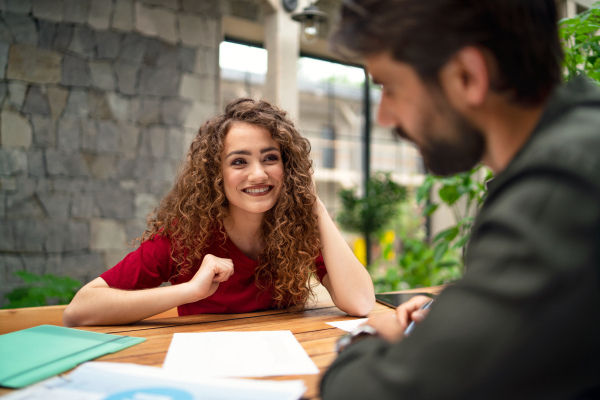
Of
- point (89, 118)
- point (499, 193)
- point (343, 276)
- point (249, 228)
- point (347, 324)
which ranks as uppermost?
point (89, 118)

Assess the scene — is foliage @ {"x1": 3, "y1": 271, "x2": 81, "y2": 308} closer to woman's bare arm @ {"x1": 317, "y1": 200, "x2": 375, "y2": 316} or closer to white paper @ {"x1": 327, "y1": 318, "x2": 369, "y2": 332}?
woman's bare arm @ {"x1": 317, "y1": 200, "x2": 375, "y2": 316}

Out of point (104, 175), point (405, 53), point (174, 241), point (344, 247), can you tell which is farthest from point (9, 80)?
point (405, 53)

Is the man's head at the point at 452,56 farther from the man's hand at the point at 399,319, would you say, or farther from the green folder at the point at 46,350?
the green folder at the point at 46,350

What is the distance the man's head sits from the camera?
584mm

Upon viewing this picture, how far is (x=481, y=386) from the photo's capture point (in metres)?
0.44

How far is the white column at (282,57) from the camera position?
12.0ft

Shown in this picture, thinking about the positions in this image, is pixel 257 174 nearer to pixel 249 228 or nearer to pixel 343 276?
pixel 249 228

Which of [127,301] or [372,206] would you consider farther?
[372,206]

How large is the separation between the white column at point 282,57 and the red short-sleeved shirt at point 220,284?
227cm

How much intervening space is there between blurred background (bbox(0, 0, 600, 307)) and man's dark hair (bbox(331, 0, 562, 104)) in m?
2.18

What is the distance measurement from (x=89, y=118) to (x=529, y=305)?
3778 millimetres

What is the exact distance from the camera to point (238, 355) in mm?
985

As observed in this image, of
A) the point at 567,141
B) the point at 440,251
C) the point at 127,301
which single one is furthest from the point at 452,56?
the point at 440,251

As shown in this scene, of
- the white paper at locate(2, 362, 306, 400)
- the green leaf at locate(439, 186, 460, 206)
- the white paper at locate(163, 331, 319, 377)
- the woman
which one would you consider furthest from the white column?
the white paper at locate(2, 362, 306, 400)
